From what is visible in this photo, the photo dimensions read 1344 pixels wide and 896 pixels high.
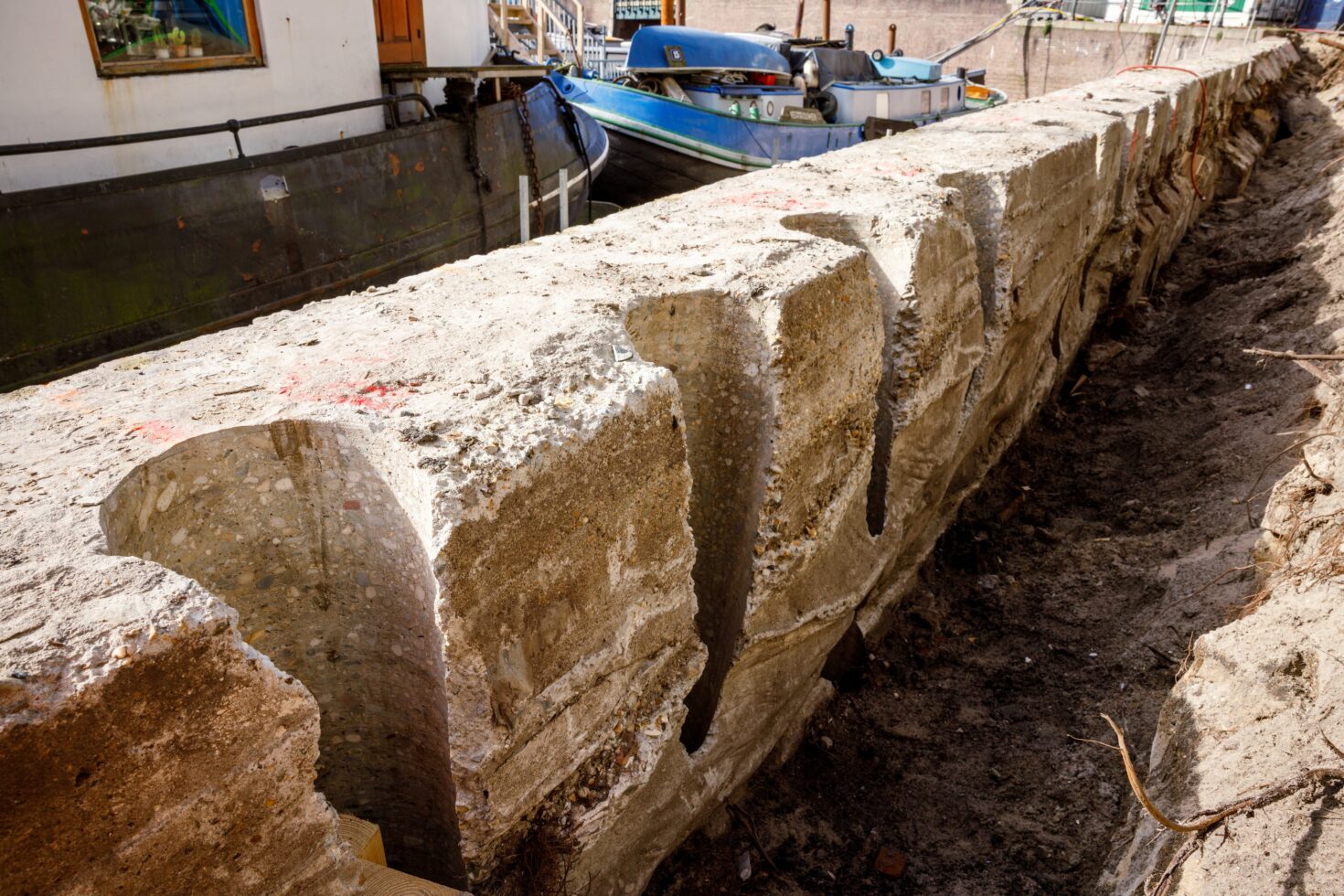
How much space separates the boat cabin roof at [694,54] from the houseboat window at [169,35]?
7.55m

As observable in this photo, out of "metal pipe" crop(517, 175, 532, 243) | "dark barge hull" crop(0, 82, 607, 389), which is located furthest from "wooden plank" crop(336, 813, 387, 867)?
"metal pipe" crop(517, 175, 532, 243)

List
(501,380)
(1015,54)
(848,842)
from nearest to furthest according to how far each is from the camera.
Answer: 1. (501,380)
2. (848,842)
3. (1015,54)

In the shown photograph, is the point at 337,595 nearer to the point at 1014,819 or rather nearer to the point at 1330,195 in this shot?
the point at 1014,819

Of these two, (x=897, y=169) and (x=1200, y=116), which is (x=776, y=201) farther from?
(x=1200, y=116)

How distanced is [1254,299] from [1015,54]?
1812cm

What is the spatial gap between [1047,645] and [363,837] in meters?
2.71

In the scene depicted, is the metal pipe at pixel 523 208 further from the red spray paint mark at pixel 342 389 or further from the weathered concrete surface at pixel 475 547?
the red spray paint mark at pixel 342 389

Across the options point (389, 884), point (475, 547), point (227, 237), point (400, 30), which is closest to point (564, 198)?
point (400, 30)

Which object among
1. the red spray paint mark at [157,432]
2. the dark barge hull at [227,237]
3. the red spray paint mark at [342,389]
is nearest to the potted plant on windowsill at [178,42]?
the dark barge hull at [227,237]

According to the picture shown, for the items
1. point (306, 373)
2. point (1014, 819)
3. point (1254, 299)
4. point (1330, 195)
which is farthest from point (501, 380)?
point (1330, 195)

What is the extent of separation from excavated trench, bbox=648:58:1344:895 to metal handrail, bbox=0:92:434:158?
4158 millimetres

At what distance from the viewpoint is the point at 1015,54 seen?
22.4 metres

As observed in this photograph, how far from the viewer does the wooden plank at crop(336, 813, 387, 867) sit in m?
1.95

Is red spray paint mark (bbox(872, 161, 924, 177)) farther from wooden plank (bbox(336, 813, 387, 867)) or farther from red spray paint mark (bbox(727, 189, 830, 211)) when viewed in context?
wooden plank (bbox(336, 813, 387, 867))
